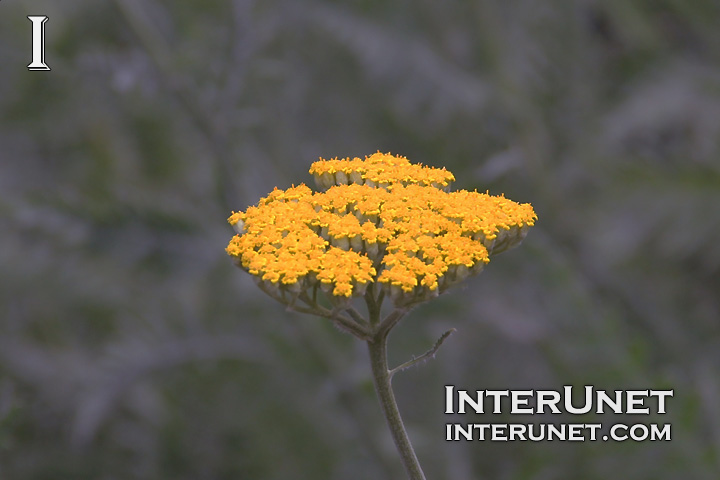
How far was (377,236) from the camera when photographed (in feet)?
4.85

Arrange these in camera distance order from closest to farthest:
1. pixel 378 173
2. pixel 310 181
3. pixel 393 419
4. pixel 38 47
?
pixel 393 419 → pixel 378 173 → pixel 38 47 → pixel 310 181

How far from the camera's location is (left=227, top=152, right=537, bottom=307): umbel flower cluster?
142cm

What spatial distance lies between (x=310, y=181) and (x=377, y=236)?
3.10 metres

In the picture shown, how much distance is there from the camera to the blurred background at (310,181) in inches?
121

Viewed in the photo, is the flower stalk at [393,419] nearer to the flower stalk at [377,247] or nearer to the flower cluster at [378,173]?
the flower stalk at [377,247]

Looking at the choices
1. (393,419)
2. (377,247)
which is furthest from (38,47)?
(393,419)

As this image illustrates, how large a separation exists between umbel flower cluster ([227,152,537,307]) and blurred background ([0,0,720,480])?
1279 millimetres

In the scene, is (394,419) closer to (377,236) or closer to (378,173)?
(377,236)

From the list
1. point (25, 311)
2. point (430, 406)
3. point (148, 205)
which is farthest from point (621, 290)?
point (25, 311)

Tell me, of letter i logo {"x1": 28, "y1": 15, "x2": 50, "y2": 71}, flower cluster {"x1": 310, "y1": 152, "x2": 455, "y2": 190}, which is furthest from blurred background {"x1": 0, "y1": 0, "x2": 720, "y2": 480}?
flower cluster {"x1": 310, "y1": 152, "x2": 455, "y2": 190}

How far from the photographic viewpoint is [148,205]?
3.07 m

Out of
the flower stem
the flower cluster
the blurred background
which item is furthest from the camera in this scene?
the blurred background

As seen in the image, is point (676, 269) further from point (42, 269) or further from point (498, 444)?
point (42, 269)

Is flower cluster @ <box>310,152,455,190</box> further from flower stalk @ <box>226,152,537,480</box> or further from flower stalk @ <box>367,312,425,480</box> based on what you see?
flower stalk @ <box>367,312,425,480</box>
